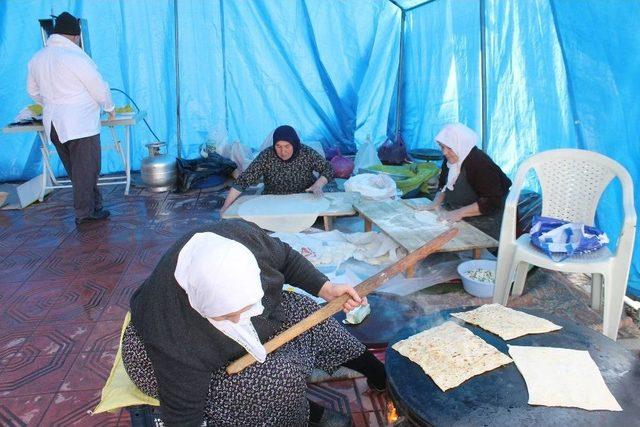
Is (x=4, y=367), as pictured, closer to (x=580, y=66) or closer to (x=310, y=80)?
(x=580, y=66)

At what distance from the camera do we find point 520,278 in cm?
280

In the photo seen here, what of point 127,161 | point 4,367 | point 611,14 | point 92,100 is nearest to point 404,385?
point 4,367

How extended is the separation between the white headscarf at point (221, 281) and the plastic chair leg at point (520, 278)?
1.91 metres

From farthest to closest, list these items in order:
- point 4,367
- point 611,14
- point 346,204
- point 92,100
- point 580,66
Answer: point 92,100 < point 346,204 < point 580,66 < point 611,14 < point 4,367

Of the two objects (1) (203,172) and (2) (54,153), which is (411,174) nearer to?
(1) (203,172)

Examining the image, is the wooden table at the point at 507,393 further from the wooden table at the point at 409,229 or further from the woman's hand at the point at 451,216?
the woman's hand at the point at 451,216

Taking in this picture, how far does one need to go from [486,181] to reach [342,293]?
1.81 m

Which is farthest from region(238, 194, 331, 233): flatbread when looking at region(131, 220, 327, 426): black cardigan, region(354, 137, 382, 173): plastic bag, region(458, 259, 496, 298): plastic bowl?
region(354, 137, 382, 173): plastic bag

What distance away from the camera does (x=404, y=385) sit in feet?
4.57

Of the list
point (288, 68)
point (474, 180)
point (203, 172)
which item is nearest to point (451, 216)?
point (474, 180)

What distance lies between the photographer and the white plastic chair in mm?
2211

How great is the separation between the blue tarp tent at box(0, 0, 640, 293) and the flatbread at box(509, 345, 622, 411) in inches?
113

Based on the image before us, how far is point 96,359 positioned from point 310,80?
4.90 m

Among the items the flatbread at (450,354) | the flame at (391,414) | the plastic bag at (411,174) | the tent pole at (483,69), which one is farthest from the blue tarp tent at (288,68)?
the flatbread at (450,354)
